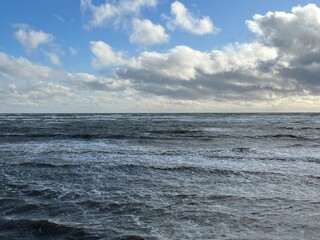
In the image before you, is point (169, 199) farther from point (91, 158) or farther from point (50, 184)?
point (91, 158)

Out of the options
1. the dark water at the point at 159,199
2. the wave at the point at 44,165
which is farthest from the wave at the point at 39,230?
the wave at the point at 44,165

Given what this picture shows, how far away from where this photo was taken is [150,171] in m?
15.4

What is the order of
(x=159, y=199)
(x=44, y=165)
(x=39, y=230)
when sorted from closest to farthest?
(x=39, y=230) < (x=159, y=199) < (x=44, y=165)

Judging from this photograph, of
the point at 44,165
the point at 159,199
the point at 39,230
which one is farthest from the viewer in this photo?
the point at 44,165

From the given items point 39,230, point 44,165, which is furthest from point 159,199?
point 44,165

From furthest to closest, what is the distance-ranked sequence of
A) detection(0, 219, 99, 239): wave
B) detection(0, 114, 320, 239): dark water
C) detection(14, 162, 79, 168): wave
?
detection(14, 162, 79, 168): wave < detection(0, 114, 320, 239): dark water < detection(0, 219, 99, 239): wave

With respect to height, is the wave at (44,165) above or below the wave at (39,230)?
above

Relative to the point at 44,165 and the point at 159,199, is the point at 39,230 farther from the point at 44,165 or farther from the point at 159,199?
the point at 44,165

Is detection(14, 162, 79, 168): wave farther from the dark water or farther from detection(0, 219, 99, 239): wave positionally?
detection(0, 219, 99, 239): wave

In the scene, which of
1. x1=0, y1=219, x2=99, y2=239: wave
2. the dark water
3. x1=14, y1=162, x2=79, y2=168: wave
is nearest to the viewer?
x1=0, y1=219, x2=99, y2=239: wave

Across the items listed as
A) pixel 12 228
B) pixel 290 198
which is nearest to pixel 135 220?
pixel 12 228

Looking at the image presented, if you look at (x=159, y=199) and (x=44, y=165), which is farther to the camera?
(x=44, y=165)

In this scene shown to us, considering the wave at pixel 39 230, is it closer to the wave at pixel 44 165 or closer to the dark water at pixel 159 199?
the dark water at pixel 159 199

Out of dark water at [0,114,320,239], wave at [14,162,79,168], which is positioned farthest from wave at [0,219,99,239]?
wave at [14,162,79,168]
